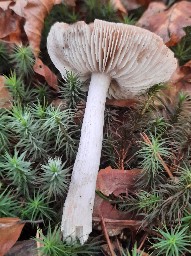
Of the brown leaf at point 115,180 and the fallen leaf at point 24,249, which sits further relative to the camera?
the brown leaf at point 115,180

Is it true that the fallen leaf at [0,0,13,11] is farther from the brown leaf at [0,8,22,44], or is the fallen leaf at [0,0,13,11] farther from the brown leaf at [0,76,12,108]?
the brown leaf at [0,76,12,108]

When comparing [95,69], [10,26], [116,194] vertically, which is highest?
[10,26]

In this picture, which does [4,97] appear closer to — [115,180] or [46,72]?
[46,72]

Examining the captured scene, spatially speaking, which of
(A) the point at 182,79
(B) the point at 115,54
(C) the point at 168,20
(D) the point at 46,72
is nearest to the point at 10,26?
(D) the point at 46,72

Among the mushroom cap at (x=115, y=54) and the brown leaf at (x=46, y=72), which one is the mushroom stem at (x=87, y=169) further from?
the brown leaf at (x=46, y=72)

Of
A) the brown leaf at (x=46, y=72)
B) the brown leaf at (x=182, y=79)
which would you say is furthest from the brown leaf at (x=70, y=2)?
the brown leaf at (x=182, y=79)

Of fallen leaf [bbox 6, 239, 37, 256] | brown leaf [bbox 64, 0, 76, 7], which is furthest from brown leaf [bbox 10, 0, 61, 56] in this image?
fallen leaf [bbox 6, 239, 37, 256]

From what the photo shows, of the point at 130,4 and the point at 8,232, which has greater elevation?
the point at 130,4
